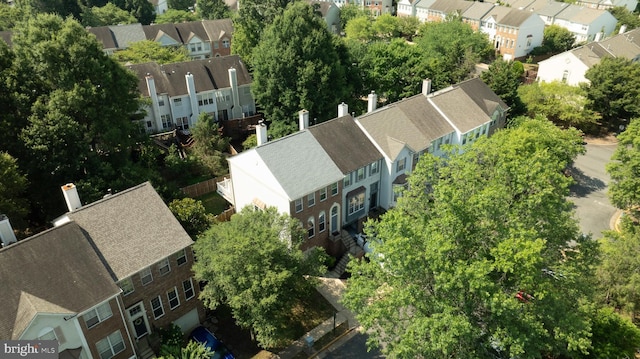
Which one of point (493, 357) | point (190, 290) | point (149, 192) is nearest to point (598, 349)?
point (493, 357)

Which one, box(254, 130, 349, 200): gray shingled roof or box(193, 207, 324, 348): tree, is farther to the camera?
box(254, 130, 349, 200): gray shingled roof

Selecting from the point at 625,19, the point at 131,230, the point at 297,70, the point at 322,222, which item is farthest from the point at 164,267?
the point at 625,19

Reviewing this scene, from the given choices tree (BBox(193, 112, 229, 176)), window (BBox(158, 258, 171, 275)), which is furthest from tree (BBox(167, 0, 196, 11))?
window (BBox(158, 258, 171, 275))

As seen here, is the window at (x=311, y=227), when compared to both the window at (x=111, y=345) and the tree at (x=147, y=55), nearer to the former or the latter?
the window at (x=111, y=345)

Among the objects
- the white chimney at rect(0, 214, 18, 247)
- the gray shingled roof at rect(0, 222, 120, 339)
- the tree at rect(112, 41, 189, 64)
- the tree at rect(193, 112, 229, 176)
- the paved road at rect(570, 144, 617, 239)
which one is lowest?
the paved road at rect(570, 144, 617, 239)

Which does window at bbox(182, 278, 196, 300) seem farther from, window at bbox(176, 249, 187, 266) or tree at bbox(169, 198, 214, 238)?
tree at bbox(169, 198, 214, 238)

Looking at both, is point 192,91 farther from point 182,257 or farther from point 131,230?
point 182,257

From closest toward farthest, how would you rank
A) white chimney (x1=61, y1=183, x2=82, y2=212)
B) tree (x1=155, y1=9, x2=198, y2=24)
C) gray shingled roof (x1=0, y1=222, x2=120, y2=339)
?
gray shingled roof (x1=0, y1=222, x2=120, y2=339) → white chimney (x1=61, y1=183, x2=82, y2=212) → tree (x1=155, y1=9, x2=198, y2=24)
